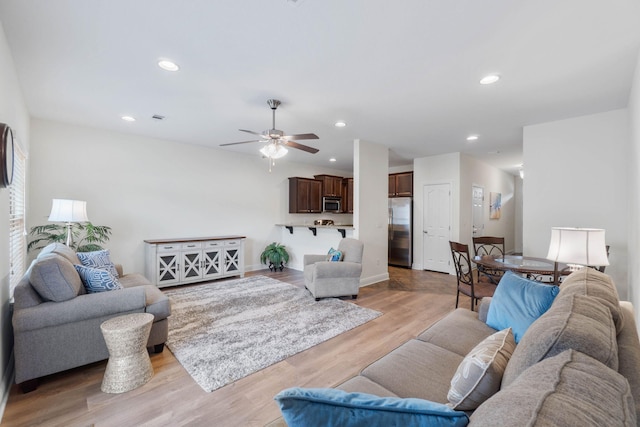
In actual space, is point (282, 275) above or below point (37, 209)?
below

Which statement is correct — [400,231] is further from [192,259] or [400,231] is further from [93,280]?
[93,280]

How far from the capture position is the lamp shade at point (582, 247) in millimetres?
2162

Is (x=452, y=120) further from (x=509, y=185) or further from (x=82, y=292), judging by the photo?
(x=509, y=185)

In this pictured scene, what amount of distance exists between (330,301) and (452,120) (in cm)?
307

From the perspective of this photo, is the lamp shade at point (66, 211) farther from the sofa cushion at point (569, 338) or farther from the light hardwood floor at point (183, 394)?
the sofa cushion at point (569, 338)

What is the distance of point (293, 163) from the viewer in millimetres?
7207

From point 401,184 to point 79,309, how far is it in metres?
6.47

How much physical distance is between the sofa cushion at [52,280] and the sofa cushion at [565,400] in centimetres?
286

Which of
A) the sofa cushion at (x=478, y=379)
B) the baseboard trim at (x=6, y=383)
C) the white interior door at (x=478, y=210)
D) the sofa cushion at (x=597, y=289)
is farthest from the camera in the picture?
the white interior door at (x=478, y=210)

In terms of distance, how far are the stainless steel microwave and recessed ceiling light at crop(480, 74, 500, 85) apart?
16.4 ft

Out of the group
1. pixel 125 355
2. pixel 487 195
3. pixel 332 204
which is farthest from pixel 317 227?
pixel 487 195

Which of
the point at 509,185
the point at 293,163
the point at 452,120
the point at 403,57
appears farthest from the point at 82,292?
the point at 509,185

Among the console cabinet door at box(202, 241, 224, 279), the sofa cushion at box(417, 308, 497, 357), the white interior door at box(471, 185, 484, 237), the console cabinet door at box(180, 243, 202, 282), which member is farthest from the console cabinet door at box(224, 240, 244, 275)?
the white interior door at box(471, 185, 484, 237)

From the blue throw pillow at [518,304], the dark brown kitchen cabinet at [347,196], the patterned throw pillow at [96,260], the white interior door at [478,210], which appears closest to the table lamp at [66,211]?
the patterned throw pillow at [96,260]
